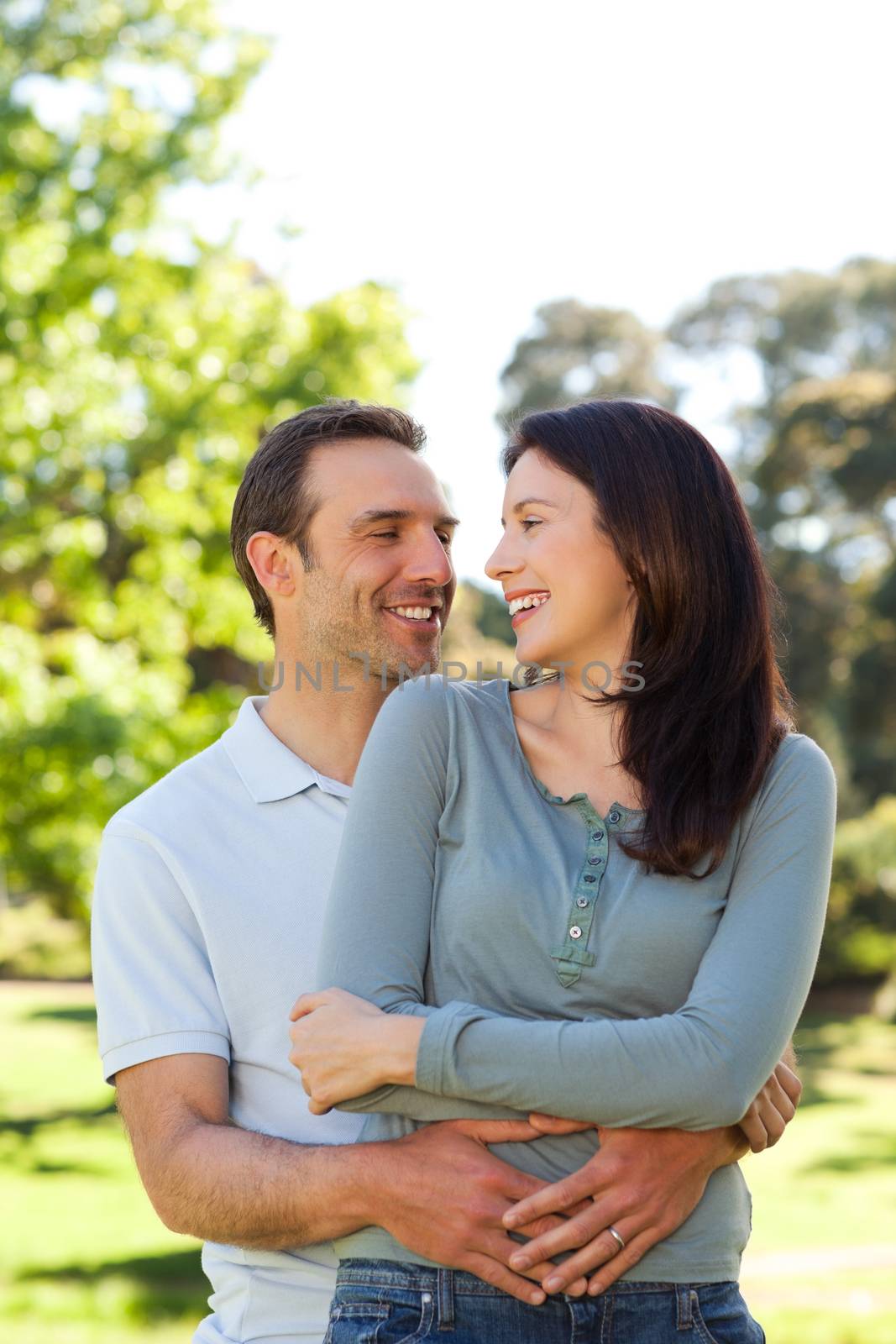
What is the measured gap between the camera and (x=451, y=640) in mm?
23891

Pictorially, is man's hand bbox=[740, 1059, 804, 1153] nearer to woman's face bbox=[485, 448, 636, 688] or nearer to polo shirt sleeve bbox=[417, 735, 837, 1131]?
polo shirt sleeve bbox=[417, 735, 837, 1131]

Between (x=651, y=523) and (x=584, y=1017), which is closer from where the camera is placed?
(x=584, y=1017)

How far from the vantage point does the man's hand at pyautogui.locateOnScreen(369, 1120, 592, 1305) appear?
1.84 metres

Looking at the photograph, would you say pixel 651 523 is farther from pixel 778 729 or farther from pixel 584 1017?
pixel 584 1017

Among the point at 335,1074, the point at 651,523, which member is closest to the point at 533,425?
the point at 651,523

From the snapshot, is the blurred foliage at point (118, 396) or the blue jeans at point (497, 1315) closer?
the blue jeans at point (497, 1315)

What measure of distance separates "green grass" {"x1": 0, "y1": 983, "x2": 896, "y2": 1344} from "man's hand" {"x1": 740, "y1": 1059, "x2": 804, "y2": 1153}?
537 centimetres

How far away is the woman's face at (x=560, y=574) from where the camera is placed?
2.11m

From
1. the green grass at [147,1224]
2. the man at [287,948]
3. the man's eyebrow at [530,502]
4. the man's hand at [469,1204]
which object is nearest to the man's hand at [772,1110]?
the man at [287,948]

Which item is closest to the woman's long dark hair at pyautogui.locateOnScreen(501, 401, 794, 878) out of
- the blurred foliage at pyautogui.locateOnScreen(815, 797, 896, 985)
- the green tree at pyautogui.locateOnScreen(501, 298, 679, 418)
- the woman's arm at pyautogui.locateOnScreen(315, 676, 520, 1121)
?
the woman's arm at pyautogui.locateOnScreen(315, 676, 520, 1121)

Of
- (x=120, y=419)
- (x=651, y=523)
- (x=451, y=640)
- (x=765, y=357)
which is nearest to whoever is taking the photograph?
(x=651, y=523)

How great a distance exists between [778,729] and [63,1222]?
856 centimetres

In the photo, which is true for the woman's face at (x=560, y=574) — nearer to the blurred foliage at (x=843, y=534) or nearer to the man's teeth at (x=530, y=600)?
the man's teeth at (x=530, y=600)

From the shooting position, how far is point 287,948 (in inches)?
93.6
